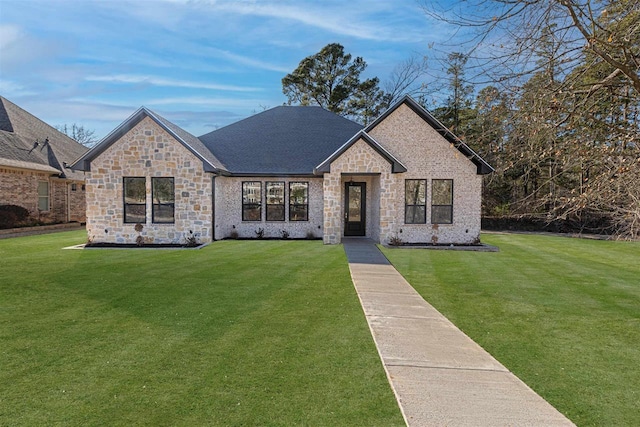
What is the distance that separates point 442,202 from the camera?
15.7 m

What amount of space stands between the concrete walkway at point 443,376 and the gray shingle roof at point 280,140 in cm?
1160

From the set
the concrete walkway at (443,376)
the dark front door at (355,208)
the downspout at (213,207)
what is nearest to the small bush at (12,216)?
the downspout at (213,207)

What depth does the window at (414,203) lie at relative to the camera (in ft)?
51.6

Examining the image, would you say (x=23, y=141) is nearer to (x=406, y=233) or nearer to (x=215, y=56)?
(x=215, y=56)

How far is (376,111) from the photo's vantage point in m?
32.8

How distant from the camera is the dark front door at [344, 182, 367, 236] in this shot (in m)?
17.5

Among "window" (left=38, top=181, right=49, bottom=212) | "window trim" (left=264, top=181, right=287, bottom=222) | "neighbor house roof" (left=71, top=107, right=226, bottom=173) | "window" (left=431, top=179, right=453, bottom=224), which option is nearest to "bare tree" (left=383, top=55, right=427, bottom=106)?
"window" (left=431, top=179, right=453, bottom=224)

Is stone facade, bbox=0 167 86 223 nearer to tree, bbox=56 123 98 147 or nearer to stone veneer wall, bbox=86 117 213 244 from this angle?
stone veneer wall, bbox=86 117 213 244

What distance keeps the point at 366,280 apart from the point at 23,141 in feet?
75.2

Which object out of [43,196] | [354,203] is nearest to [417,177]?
[354,203]

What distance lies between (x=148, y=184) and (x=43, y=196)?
35.5 ft

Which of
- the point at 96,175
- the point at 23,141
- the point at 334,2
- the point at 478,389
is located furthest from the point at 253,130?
the point at 478,389

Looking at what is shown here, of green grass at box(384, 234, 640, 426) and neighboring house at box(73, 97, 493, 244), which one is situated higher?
neighboring house at box(73, 97, 493, 244)

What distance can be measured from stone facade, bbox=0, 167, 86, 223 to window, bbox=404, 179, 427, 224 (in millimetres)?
19222
